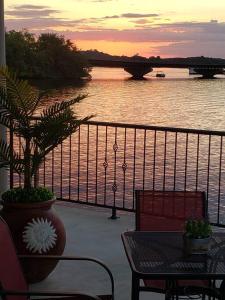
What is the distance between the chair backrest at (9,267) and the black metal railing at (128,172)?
2.86 meters

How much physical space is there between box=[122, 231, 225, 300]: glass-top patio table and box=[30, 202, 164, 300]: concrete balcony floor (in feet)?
3.35

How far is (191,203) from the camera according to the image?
4.25 metres

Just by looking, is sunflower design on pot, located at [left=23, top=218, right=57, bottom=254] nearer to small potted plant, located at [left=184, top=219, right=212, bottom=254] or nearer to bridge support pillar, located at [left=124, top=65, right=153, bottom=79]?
small potted plant, located at [left=184, top=219, right=212, bottom=254]

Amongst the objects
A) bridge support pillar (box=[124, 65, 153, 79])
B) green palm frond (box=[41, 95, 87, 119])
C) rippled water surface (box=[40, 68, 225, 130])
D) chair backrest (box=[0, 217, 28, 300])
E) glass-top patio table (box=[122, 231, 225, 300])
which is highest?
green palm frond (box=[41, 95, 87, 119])

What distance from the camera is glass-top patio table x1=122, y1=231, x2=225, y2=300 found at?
2984 millimetres

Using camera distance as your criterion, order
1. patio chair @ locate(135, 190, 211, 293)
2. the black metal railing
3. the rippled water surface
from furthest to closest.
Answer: the rippled water surface < the black metal railing < patio chair @ locate(135, 190, 211, 293)

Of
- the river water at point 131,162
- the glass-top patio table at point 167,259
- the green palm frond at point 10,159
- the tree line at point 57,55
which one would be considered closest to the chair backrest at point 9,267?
the glass-top patio table at point 167,259

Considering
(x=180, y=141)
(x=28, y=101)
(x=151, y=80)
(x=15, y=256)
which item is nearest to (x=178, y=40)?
(x=180, y=141)

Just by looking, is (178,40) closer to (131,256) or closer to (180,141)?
(180,141)

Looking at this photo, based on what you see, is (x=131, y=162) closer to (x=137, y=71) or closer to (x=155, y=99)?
(x=155, y=99)

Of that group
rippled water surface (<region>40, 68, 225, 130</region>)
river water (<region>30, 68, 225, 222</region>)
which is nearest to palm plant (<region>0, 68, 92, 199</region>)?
river water (<region>30, 68, 225, 222</region>)

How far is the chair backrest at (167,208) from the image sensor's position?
13.8 feet

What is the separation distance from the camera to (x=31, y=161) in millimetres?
4770

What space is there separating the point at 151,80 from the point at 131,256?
54806mm
